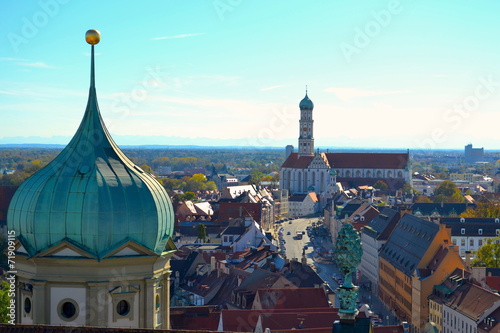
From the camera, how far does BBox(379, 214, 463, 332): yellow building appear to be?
75625 millimetres

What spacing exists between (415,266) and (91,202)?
193 ft

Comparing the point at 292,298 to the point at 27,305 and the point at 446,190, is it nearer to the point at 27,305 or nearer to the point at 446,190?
the point at 27,305

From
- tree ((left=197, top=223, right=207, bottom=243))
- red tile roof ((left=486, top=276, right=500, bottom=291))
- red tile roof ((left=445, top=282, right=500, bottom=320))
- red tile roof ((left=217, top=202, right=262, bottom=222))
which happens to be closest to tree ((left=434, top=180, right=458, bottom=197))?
red tile roof ((left=217, top=202, right=262, bottom=222))

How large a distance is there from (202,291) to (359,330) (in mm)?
58964

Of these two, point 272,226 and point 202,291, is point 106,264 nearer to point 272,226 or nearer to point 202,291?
point 202,291

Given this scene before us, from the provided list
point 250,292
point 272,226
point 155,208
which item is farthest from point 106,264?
point 272,226

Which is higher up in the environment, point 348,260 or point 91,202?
point 91,202

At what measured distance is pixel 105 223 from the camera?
24.3 metres

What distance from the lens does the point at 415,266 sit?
7944 cm

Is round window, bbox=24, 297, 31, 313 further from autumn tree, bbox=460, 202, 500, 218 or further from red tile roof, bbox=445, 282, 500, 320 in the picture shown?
autumn tree, bbox=460, 202, 500, 218

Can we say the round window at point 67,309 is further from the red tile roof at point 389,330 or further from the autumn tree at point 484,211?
the autumn tree at point 484,211

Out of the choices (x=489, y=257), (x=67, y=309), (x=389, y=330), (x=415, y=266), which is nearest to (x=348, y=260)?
(x=67, y=309)

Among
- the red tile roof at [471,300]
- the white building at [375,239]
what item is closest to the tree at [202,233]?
the white building at [375,239]

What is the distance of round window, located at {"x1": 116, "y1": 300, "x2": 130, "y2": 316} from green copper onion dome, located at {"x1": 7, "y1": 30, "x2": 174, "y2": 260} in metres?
1.48
